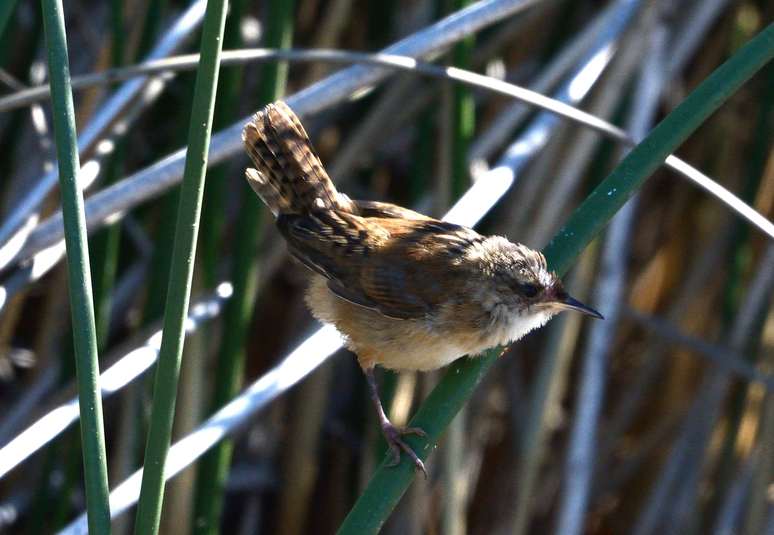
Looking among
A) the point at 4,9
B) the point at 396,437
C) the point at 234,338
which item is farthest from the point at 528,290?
the point at 4,9

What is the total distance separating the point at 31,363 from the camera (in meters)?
3.30

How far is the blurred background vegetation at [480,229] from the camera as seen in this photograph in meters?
2.78

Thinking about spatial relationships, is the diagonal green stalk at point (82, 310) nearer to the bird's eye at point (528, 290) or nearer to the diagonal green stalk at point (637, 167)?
the diagonal green stalk at point (637, 167)

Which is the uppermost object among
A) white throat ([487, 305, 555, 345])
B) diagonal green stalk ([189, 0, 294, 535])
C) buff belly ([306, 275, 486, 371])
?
diagonal green stalk ([189, 0, 294, 535])

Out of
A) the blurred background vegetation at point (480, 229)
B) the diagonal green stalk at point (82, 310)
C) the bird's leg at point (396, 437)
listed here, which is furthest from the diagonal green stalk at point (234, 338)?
the diagonal green stalk at point (82, 310)

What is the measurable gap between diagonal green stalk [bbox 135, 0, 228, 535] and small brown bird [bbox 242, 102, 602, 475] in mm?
820

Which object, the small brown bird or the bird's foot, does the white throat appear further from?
the bird's foot

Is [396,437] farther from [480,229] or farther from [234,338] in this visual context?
[480,229]

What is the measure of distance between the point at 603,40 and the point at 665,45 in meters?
0.50

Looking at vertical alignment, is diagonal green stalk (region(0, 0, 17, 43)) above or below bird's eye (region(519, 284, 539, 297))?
above

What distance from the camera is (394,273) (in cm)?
233

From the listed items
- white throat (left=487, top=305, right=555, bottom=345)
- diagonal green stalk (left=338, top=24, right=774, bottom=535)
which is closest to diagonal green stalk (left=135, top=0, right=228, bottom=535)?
diagonal green stalk (left=338, top=24, right=774, bottom=535)

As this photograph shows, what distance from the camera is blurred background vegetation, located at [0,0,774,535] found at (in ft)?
9.11

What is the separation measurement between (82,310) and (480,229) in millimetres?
2069
